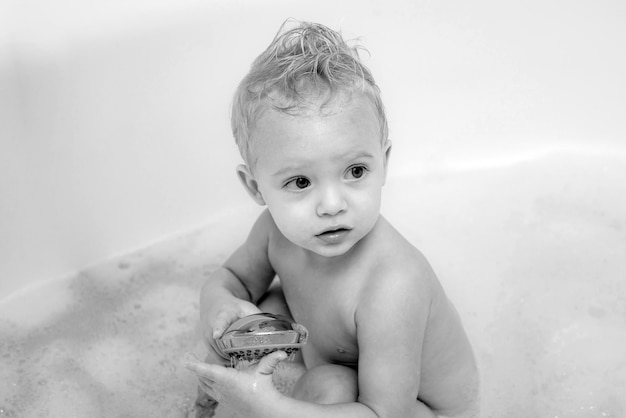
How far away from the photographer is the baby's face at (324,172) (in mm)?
902

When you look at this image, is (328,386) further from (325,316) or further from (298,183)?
(298,183)

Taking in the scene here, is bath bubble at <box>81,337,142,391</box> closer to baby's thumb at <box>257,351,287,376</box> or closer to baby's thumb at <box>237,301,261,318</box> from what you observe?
baby's thumb at <box>237,301,261,318</box>

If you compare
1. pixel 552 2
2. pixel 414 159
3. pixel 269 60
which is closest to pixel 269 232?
pixel 269 60

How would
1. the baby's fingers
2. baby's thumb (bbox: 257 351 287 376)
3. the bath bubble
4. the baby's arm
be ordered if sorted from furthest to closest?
the bath bubble < the baby's arm < the baby's fingers < baby's thumb (bbox: 257 351 287 376)

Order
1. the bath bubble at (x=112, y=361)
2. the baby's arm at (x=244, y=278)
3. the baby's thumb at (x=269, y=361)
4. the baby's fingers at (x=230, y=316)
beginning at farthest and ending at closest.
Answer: the bath bubble at (x=112, y=361) → the baby's arm at (x=244, y=278) → the baby's fingers at (x=230, y=316) → the baby's thumb at (x=269, y=361)

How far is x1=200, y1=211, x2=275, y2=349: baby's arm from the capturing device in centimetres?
113

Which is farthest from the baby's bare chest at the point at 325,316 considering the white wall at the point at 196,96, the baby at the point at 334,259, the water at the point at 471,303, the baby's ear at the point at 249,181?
the white wall at the point at 196,96

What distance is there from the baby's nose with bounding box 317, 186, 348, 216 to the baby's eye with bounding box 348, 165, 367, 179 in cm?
3

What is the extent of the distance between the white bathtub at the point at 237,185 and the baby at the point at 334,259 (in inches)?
9.6

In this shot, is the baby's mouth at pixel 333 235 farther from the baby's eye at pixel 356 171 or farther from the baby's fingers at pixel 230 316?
the baby's fingers at pixel 230 316

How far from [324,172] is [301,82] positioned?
0.10 meters

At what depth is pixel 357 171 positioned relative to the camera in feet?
3.07

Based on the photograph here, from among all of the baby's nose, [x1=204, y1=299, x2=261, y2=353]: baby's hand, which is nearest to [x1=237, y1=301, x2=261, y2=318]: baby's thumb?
[x1=204, y1=299, x2=261, y2=353]: baby's hand

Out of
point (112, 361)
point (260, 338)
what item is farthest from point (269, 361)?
point (112, 361)
